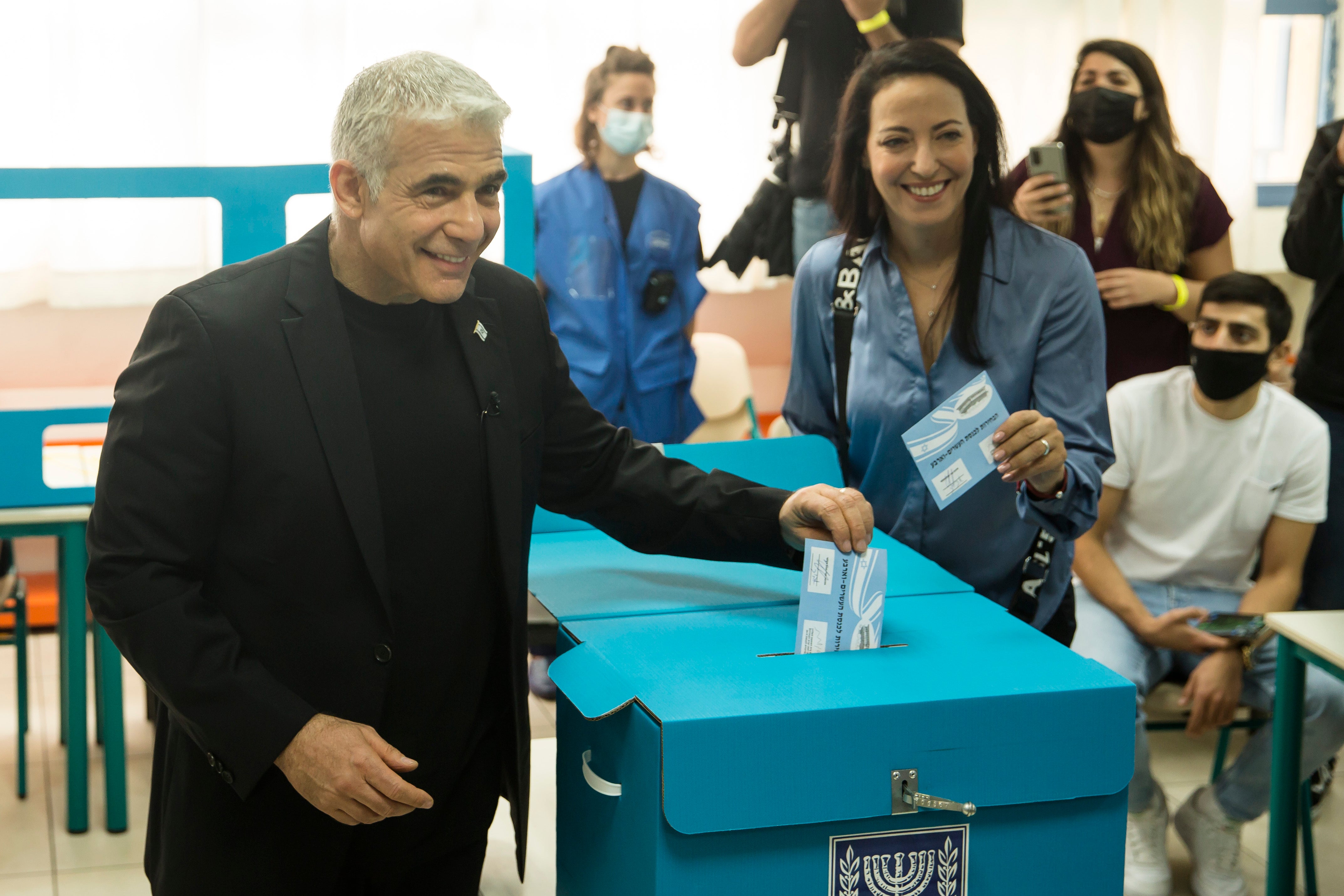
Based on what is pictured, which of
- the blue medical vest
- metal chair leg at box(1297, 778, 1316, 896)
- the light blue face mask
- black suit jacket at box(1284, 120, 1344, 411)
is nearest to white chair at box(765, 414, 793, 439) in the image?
the blue medical vest

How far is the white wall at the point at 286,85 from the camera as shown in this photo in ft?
14.9

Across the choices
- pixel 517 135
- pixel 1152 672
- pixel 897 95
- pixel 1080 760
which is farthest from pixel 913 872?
pixel 517 135

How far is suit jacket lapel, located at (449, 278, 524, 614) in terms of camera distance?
150 cm

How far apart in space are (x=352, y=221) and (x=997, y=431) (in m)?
0.83

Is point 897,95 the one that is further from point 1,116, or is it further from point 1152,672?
point 1,116

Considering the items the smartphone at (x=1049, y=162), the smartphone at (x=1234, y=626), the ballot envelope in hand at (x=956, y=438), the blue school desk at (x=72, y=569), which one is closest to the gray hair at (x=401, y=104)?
the ballot envelope in hand at (x=956, y=438)

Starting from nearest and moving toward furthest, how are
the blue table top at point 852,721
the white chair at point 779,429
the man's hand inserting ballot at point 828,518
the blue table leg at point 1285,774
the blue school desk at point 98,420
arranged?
the blue table top at point 852,721 < the man's hand inserting ballot at point 828,518 < the blue table leg at point 1285,774 < the blue school desk at point 98,420 < the white chair at point 779,429

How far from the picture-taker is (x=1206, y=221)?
3.48m

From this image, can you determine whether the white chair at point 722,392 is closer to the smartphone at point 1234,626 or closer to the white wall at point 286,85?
the white wall at point 286,85

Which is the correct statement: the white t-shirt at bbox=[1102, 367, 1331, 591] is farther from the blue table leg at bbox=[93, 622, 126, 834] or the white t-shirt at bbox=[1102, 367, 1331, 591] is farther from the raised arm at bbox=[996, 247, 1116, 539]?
the blue table leg at bbox=[93, 622, 126, 834]

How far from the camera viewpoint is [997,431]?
1.71m

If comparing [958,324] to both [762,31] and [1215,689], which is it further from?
[762,31]

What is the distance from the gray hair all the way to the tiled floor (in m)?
1.54

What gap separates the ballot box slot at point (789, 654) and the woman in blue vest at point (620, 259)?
2626 mm
